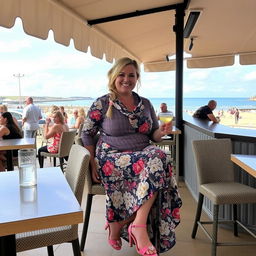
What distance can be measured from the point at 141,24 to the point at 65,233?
13.6 ft

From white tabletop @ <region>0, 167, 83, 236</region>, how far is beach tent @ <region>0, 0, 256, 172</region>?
5.89ft

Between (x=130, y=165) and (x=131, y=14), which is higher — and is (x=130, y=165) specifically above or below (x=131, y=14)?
below

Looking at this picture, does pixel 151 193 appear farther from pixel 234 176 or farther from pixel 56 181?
pixel 234 176

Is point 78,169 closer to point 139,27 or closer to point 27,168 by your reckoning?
point 27,168

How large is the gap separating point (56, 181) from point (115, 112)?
0.82 metres

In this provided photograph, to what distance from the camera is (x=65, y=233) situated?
1549 millimetres

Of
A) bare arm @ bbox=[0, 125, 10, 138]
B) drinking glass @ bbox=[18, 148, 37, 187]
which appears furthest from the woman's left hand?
bare arm @ bbox=[0, 125, 10, 138]

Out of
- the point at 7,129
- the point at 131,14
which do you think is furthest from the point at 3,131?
the point at 131,14

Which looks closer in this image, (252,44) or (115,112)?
(115,112)

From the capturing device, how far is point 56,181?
1.46 meters

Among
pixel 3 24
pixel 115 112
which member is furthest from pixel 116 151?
pixel 3 24

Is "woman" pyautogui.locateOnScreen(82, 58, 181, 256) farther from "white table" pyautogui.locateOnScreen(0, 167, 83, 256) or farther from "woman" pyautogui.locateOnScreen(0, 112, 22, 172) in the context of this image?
"woman" pyautogui.locateOnScreen(0, 112, 22, 172)

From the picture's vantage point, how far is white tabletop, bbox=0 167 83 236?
945mm

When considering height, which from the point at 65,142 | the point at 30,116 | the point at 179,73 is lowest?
the point at 65,142
